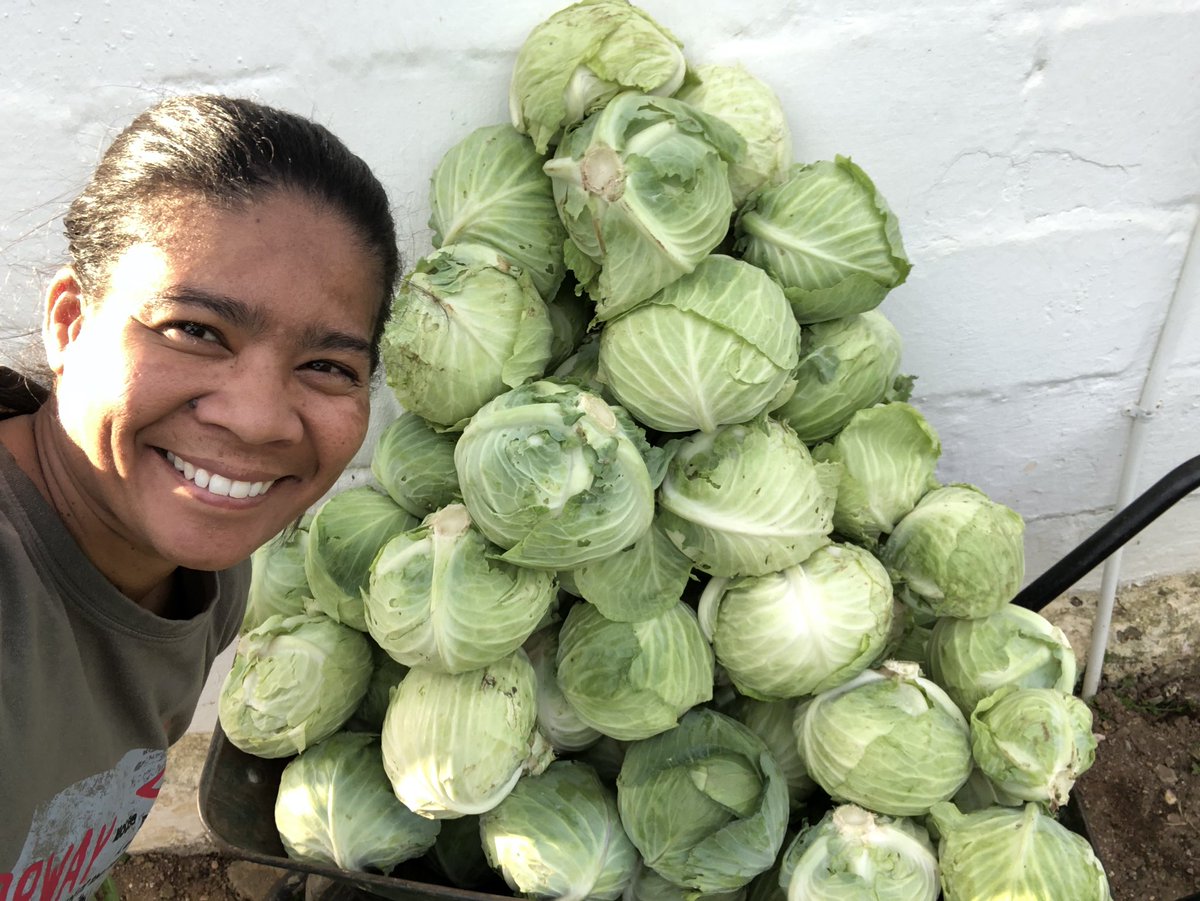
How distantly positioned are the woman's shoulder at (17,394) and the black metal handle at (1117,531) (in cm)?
217

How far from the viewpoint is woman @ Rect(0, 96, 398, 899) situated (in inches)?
50.3

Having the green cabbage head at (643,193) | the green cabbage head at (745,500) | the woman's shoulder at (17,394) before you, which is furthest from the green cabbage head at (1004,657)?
the woman's shoulder at (17,394)

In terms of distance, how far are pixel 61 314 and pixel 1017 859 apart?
1826 millimetres

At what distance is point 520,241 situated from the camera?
5.85ft

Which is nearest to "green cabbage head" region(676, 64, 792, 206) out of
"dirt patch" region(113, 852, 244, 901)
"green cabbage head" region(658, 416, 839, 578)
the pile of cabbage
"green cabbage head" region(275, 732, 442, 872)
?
the pile of cabbage

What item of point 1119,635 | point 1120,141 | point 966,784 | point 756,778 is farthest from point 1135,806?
point 1120,141

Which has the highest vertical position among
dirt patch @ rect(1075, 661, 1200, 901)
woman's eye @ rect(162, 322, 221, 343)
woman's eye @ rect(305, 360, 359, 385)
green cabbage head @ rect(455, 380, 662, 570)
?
woman's eye @ rect(162, 322, 221, 343)

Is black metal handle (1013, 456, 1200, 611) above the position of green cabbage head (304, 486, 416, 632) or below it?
below

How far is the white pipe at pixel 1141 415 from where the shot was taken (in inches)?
94.9

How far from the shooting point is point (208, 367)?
50.4 inches

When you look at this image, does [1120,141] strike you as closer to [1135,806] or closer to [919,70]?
[919,70]

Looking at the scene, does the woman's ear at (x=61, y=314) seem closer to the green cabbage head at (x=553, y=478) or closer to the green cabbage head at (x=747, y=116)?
the green cabbage head at (x=553, y=478)

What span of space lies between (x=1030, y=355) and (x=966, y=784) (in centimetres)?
127

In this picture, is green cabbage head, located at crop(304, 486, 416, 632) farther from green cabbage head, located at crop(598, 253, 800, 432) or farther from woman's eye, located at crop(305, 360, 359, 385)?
green cabbage head, located at crop(598, 253, 800, 432)
